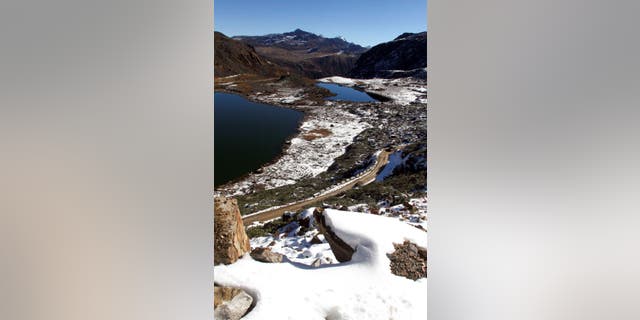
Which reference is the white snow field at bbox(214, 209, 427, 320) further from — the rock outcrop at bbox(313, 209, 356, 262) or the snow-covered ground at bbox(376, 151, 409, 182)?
the snow-covered ground at bbox(376, 151, 409, 182)

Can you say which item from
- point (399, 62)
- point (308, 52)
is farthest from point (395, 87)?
point (308, 52)

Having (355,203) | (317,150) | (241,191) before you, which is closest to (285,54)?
(317,150)

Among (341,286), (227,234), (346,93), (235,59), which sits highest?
(235,59)

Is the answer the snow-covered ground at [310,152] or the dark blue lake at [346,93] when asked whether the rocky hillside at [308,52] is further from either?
the snow-covered ground at [310,152]

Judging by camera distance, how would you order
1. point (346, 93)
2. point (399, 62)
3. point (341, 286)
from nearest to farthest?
point (341, 286), point (346, 93), point (399, 62)

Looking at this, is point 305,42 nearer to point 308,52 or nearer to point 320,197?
point 308,52

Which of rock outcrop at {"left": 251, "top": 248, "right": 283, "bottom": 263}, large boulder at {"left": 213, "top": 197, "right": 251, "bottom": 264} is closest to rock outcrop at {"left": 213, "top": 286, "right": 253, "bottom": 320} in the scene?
large boulder at {"left": 213, "top": 197, "right": 251, "bottom": 264}

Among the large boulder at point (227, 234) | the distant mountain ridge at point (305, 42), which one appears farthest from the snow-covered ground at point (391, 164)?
the large boulder at point (227, 234)

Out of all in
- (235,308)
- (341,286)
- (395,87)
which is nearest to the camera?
(235,308)
